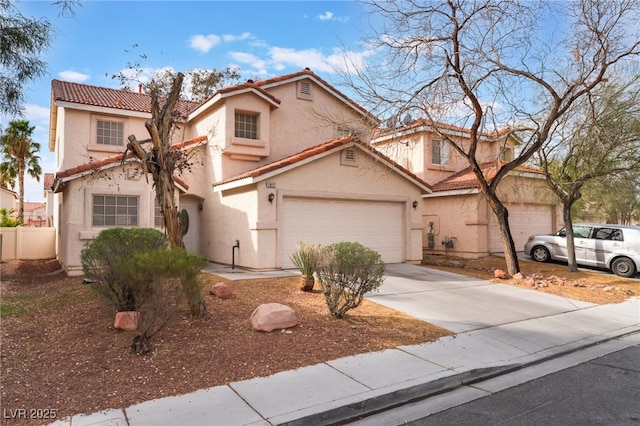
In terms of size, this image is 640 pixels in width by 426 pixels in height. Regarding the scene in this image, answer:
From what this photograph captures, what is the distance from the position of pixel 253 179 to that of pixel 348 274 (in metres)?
6.17

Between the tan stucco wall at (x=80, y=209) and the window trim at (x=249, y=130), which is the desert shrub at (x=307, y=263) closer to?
the tan stucco wall at (x=80, y=209)

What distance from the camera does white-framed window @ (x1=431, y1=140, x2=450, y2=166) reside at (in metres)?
20.2

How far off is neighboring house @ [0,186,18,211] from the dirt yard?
32493mm

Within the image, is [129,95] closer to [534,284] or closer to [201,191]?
[201,191]

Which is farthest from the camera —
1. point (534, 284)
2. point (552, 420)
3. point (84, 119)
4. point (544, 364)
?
point (84, 119)

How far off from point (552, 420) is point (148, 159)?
7044 millimetres

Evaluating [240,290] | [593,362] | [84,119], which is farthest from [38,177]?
[593,362]

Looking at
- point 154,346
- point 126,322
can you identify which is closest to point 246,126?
point 126,322

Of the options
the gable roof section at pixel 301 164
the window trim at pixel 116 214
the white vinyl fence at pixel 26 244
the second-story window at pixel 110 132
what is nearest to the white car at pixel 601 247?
the gable roof section at pixel 301 164

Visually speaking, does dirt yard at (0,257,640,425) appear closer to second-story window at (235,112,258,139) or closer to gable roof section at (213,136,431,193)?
gable roof section at (213,136,431,193)

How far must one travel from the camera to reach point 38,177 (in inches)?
1286

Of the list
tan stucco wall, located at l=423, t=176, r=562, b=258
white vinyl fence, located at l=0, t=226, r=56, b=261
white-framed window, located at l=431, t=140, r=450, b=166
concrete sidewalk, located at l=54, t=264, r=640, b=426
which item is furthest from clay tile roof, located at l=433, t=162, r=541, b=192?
white vinyl fence, located at l=0, t=226, r=56, b=261

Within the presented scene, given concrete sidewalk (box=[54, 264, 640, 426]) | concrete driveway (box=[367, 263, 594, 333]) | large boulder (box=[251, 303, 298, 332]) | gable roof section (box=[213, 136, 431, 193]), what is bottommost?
concrete sidewalk (box=[54, 264, 640, 426])

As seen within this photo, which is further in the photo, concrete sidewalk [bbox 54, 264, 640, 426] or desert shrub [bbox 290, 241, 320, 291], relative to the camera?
desert shrub [bbox 290, 241, 320, 291]
